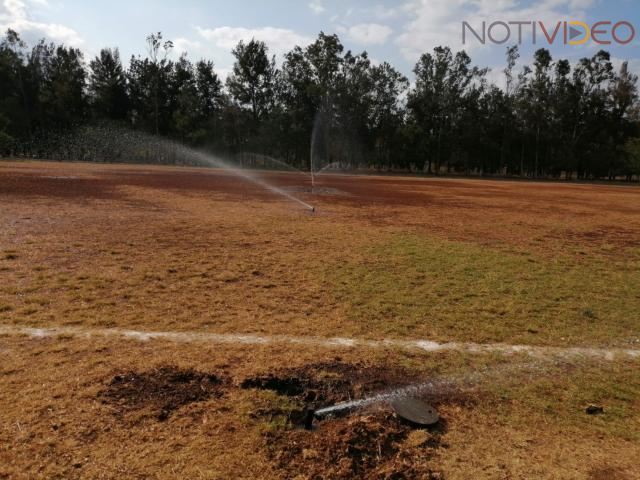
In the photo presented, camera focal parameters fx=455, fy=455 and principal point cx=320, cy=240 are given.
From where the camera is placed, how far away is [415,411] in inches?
119

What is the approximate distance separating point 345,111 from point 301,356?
5925 cm

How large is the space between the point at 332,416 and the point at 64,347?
233 centimetres

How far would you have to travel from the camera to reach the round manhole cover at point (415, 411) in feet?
9.61

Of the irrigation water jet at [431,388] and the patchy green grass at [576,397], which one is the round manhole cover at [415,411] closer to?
the irrigation water jet at [431,388]

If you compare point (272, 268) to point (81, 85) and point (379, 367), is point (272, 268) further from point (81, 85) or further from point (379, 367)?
point (81, 85)

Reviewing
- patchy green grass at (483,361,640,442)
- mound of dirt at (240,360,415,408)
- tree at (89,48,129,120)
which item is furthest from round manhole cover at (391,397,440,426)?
tree at (89,48,129,120)

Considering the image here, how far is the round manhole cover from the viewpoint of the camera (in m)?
2.93

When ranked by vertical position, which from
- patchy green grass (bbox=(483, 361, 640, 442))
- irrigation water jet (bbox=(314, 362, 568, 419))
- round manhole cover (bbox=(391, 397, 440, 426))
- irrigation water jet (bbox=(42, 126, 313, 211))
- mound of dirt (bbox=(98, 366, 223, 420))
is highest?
irrigation water jet (bbox=(42, 126, 313, 211))

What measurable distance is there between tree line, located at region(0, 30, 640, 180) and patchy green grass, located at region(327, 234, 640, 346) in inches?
2123

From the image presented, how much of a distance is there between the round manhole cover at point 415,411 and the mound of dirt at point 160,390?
1238 mm

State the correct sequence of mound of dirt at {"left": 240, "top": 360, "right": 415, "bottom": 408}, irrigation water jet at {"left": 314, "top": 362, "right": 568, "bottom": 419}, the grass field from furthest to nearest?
mound of dirt at {"left": 240, "top": 360, "right": 415, "bottom": 408}, irrigation water jet at {"left": 314, "top": 362, "right": 568, "bottom": 419}, the grass field

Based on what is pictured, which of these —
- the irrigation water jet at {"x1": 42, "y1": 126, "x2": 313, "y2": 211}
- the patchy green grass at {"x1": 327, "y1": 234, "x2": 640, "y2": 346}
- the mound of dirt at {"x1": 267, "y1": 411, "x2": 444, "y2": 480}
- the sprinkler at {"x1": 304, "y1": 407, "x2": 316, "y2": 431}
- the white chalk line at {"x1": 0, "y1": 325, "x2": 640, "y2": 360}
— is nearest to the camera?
the mound of dirt at {"x1": 267, "y1": 411, "x2": 444, "y2": 480}

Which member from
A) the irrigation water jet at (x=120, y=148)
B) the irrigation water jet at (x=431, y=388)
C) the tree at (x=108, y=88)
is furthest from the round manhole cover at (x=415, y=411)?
the tree at (x=108, y=88)

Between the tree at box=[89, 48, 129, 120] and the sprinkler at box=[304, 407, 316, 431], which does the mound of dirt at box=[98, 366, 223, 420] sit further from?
the tree at box=[89, 48, 129, 120]
